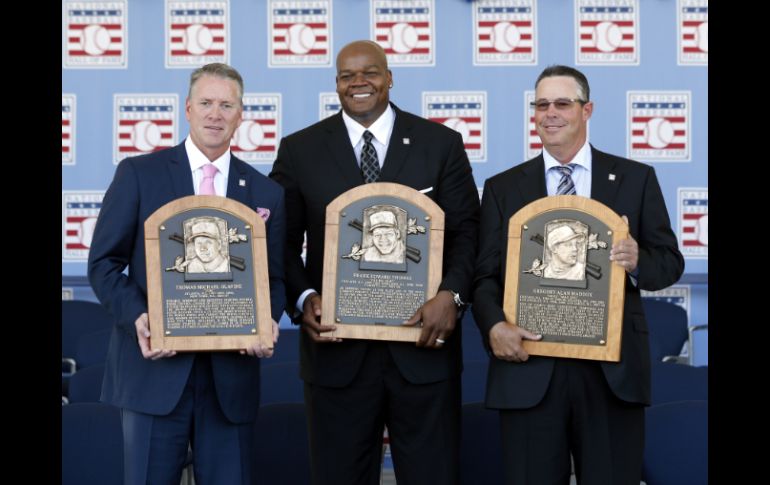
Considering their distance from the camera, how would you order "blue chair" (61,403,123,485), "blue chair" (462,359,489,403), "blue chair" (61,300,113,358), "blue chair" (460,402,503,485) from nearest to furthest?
"blue chair" (61,403,123,485) → "blue chair" (460,402,503,485) → "blue chair" (462,359,489,403) → "blue chair" (61,300,113,358)

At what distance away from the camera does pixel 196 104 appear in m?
3.41

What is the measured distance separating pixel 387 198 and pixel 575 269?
2.29 feet

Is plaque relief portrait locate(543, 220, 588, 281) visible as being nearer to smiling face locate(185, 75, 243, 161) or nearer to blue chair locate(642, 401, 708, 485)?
blue chair locate(642, 401, 708, 485)

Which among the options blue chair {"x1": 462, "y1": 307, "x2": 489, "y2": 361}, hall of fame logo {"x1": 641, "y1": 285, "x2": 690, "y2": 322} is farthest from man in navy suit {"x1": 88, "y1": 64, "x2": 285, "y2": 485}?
hall of fame logo {"x1": 641, "y1": 285, "x2": 690, "y2": 322}

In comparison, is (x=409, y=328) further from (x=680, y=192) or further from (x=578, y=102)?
(x=680, y=192)

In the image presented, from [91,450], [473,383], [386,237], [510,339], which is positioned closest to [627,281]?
[510,339]

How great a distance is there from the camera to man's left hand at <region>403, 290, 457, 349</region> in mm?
3484

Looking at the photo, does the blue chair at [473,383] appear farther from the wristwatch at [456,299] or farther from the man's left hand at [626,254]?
the man's left hand at [626,254]

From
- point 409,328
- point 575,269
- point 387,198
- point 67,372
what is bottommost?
point 67,372

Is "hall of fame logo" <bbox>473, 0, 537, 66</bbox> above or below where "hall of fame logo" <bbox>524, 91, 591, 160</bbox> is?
above

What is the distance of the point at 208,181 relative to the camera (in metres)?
3.44

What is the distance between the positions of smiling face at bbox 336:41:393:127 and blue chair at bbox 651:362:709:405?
6.74 feet

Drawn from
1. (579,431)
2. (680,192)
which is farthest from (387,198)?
(680,192)
